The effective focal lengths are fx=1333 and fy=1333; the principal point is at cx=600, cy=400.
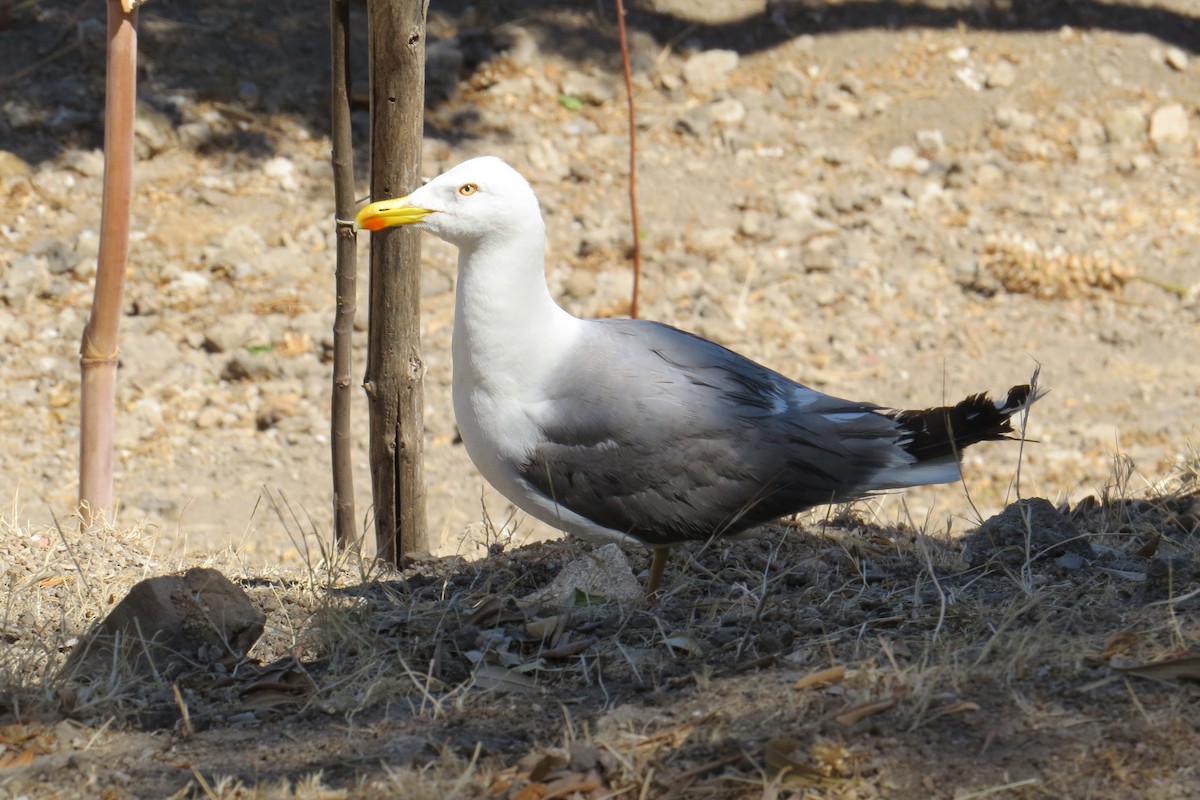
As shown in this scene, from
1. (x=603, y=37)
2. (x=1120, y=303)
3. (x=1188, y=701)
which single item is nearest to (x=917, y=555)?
(x=1188, y=701)

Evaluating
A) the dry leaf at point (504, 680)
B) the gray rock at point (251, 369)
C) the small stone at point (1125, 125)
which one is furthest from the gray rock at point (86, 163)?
the small stone at point (1125, 125)

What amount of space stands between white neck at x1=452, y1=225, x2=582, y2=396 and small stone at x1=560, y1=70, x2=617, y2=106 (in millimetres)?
5320

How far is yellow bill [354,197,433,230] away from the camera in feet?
11.3

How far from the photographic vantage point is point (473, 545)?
4.50 metres

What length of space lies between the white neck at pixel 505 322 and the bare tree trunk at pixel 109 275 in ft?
3.59

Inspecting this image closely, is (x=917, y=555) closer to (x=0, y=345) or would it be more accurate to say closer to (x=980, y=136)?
(x=0, y=345)

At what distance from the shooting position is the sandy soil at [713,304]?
249 centimetres

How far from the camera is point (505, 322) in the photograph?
138 inches

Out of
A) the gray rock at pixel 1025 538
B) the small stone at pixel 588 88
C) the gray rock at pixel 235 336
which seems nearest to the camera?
the gray rock at pixel 1025 538

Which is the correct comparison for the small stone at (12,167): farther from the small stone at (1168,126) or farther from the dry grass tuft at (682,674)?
the small stone at (1168,126)

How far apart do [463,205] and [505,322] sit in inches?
12.7

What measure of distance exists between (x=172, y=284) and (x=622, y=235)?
95.8 inches

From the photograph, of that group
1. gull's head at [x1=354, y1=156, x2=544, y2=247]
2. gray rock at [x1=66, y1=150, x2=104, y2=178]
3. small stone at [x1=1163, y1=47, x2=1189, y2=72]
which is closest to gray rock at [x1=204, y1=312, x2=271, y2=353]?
gray rock at [x1=66, y1=150, x2=104, y2=178]

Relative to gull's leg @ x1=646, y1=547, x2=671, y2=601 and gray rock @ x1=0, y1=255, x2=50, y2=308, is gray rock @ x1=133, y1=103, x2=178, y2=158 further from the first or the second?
gull's leg @ x1=646, y1=547, x2=671, y2=601
